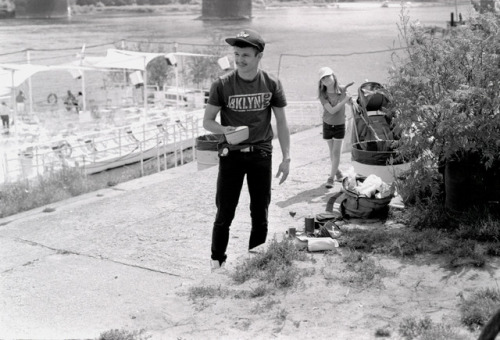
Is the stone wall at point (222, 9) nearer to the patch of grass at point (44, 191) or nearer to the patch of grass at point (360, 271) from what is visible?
the patch of grass at point (44, 191)

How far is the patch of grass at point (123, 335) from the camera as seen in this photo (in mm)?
3652

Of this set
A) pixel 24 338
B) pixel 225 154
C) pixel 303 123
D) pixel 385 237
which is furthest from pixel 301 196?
pixel 303 123

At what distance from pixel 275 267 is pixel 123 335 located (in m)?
1.17

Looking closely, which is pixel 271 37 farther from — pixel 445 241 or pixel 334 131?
pixel 445 241

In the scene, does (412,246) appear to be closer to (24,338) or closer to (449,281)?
(449,281)

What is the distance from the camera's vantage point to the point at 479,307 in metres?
3.78

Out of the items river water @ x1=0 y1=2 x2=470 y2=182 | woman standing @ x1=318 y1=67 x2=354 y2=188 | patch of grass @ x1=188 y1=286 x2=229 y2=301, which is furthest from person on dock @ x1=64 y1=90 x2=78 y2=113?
patch of grass @ x1=188 y1=286 x2=229 y2=301

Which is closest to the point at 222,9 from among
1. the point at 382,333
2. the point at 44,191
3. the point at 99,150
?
the point at 99,150

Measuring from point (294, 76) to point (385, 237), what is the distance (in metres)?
44.5

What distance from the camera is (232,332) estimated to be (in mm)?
3736

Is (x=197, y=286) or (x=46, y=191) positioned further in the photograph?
(x=46, y=191)

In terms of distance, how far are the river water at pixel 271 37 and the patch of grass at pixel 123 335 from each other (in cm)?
3027

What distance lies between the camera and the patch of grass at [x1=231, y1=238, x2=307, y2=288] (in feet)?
14.3

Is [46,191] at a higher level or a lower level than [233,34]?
lower
